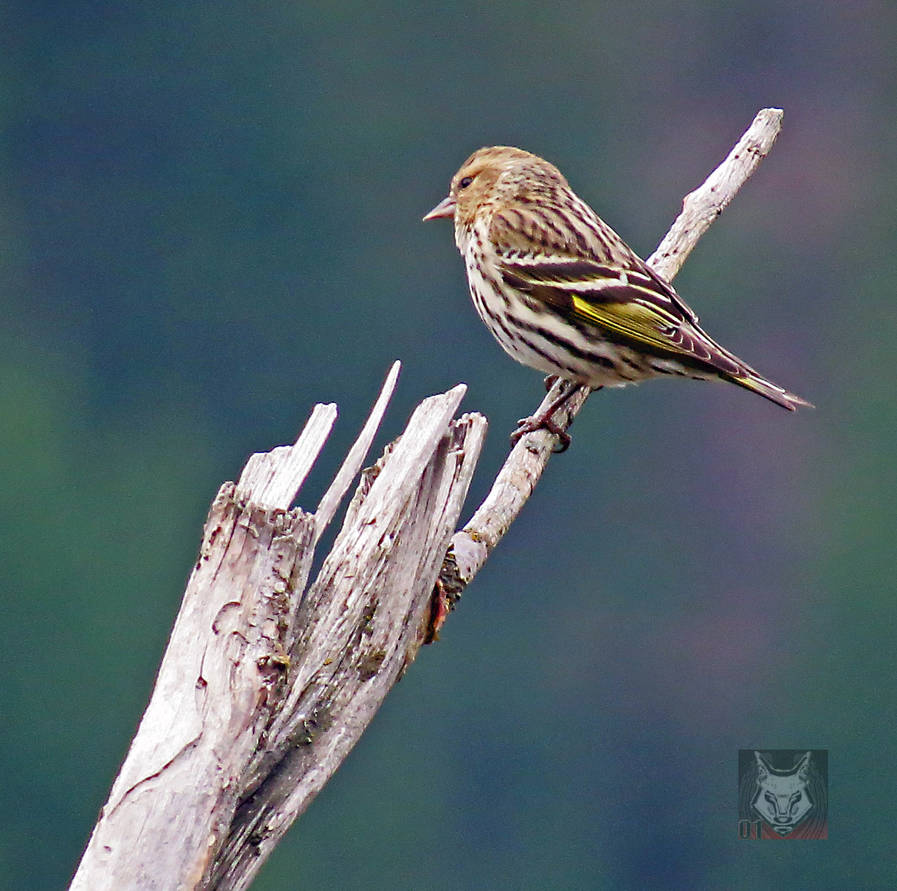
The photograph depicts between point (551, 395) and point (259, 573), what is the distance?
2.09 m

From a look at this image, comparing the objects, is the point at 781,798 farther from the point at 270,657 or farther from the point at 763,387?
the point at 270,657

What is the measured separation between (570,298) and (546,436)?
0.68m

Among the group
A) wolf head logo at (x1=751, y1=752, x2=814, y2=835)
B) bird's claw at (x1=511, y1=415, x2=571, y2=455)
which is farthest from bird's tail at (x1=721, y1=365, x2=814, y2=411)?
wolf head logo at (x1=751, y1=752, x2=814, y2=835)

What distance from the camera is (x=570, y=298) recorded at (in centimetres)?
482

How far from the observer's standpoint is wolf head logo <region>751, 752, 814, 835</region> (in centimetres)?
586

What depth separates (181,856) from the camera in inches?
101

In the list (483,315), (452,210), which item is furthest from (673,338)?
(452,210)

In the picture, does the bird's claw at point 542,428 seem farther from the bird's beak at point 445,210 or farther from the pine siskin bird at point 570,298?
the bird's beak at point 445,210

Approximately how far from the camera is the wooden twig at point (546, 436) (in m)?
3.55

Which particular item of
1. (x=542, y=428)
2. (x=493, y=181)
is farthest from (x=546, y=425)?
(x=493, y=181)

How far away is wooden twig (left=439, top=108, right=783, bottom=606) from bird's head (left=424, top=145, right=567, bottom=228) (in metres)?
0.58

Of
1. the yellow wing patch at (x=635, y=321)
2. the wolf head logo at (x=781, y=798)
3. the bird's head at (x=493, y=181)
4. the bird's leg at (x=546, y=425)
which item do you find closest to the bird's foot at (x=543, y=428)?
the bird's leg at (x=546, y=425)

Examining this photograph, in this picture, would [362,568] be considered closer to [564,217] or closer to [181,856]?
[181,856]

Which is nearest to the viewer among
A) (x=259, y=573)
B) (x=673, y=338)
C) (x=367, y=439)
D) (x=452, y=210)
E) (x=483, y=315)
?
(x=259, y=573)
